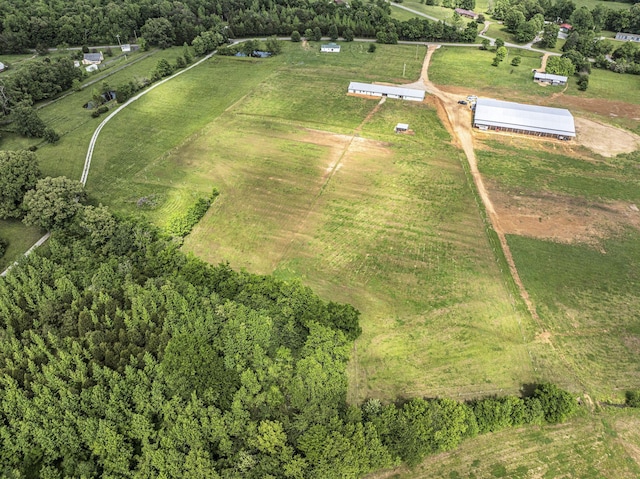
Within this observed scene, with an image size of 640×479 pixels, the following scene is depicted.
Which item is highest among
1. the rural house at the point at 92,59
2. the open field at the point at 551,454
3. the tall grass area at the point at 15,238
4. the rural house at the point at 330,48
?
the rural house at the point at 330,48

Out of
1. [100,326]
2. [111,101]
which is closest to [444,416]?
[100,326]

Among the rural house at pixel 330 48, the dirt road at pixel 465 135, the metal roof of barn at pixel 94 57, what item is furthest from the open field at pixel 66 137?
the dirt road at pixel 465 135

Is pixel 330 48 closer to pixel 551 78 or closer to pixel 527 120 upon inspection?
pixel 551 78

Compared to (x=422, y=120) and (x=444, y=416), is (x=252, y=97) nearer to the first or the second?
(x=422, y=120)

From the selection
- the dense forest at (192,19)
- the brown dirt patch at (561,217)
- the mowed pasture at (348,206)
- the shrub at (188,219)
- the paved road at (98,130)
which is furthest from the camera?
the dense forest at (192,19)

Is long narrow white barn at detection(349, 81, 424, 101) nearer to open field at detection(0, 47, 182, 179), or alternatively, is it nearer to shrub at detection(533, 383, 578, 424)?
open field at detection(0, 47, 182, 179)

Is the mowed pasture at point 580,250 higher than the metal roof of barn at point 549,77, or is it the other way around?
the metal roof of barn at point 549,77

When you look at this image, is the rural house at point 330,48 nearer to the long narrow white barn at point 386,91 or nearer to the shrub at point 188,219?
the long narrow white barn at point 386,91
